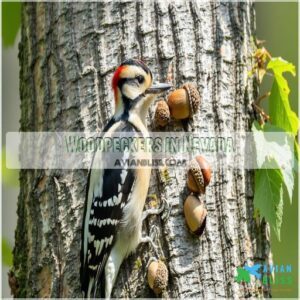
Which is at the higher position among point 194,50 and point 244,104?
point 194,50

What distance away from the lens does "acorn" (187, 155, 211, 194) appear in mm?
2971

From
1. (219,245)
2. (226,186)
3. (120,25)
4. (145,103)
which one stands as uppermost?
(120,25)

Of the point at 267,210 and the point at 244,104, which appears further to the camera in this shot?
the point at 244,104

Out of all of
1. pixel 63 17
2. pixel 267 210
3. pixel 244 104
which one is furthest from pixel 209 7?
pixel 267 210

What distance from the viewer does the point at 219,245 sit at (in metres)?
3.03

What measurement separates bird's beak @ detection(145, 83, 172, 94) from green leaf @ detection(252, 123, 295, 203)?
483 millimetres

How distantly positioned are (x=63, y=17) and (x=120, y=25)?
0.34m

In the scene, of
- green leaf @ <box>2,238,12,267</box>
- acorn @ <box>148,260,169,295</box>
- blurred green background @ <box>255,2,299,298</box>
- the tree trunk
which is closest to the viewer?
acorn @ <box>148,260,169,295</box>

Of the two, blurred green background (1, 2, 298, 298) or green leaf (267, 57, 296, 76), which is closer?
green leaf (267, 57, 296, 76)

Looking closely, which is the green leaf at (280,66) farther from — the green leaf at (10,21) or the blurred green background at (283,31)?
the blurred green background at (283,31)

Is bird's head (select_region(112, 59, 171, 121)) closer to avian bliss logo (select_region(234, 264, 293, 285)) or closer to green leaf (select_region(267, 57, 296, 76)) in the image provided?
green leaf (select_region(267, 57, 296, 76))

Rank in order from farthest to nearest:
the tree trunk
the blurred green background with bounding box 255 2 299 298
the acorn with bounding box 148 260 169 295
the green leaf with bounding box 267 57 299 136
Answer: the blurred green background with bounding box 255 2 299 298
the green leaf with bounding box 267 57 299 136
the tree trunk
the acorn with bounding box 148 260 169 295

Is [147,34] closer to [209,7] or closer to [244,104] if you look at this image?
[209,7]

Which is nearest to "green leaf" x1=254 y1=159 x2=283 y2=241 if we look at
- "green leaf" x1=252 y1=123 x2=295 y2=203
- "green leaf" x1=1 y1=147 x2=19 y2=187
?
"green leaf" x1=252 y1=123 x2=295 y2=203
